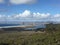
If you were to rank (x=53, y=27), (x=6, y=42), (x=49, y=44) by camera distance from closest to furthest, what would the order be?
(x=49, y=44) → (x=6, y=42) → (x=53, y=27)

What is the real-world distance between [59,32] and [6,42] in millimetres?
8689

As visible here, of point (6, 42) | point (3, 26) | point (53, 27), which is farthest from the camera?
point (3, 26)

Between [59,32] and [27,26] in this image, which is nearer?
[59,32]

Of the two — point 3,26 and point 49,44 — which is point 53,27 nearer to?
point 49,44

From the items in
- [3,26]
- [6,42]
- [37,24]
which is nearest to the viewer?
[6,42]

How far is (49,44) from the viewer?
24266 millimetres

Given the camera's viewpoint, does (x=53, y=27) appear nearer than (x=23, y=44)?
No

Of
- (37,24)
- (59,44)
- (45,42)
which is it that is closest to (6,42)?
(45,42)

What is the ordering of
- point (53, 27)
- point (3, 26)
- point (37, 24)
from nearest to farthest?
point (53, 27) → point (3, 26) → point (37, 24)

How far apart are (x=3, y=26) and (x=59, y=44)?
22.0 metres

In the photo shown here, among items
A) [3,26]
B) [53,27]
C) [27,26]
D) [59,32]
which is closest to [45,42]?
[59,32]

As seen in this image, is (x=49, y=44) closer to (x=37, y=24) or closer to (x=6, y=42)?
(x=6, y=42)

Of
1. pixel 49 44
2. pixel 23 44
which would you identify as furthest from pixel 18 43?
pixel 49 44

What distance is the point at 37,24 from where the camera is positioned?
4719 cm
